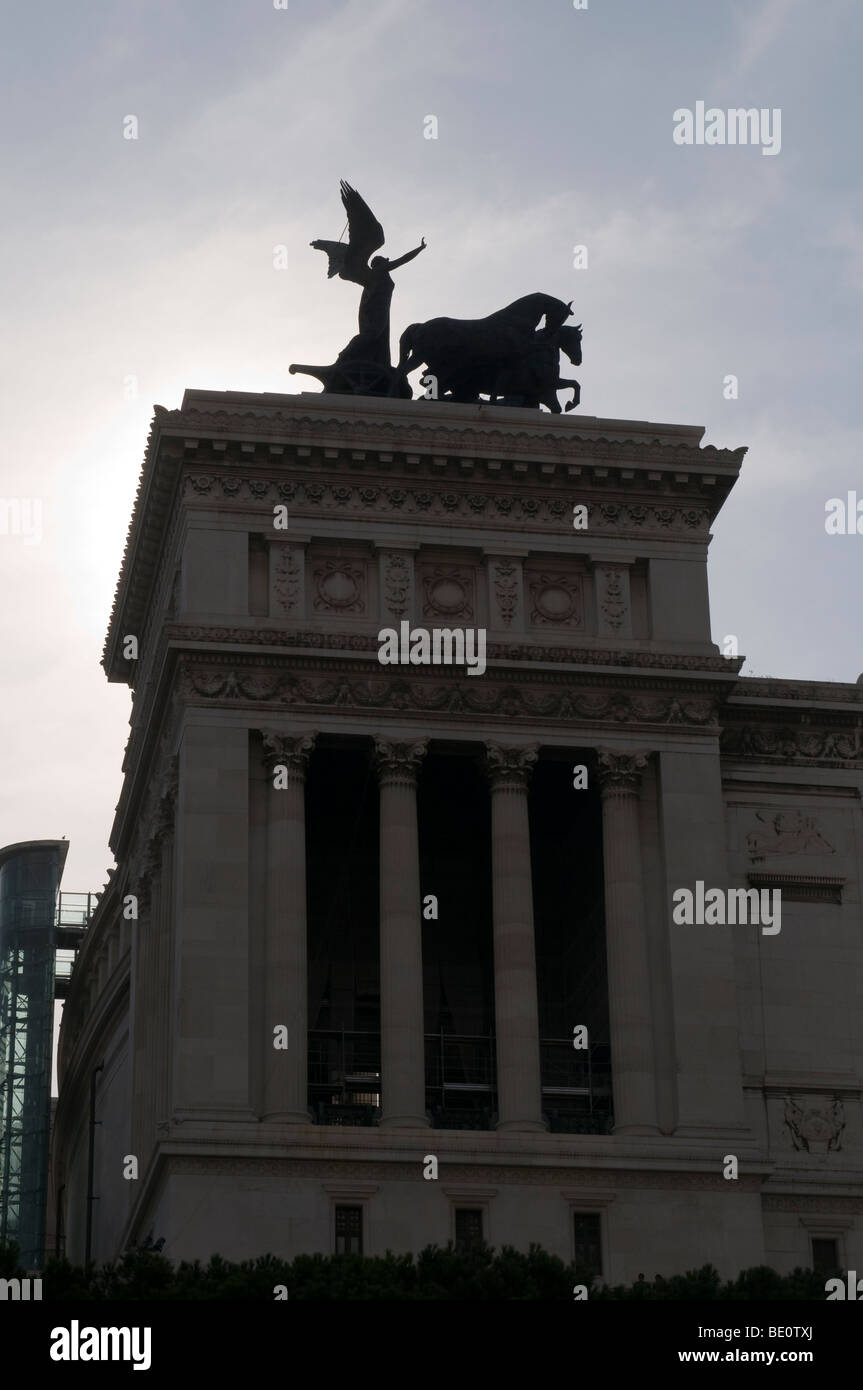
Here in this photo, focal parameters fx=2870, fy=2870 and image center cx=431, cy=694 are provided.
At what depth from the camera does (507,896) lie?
75.4 meters

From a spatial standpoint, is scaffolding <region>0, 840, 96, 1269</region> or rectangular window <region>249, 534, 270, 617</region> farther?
scaffolding <region>0, 840, 96, 1269</region>

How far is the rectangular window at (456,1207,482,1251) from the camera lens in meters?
70.2

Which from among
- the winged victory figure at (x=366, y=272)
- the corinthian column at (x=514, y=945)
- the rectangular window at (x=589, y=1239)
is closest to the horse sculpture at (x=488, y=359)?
the winged victory figure at (x=366, y=272)

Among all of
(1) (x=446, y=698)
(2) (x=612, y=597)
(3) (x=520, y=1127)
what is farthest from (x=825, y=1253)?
(2) (x=612, y=597)

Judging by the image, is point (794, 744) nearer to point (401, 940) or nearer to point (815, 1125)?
point (815, 1125)

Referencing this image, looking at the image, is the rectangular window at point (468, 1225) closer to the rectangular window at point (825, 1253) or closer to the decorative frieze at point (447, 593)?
the rectangular window at point (825, 1253)

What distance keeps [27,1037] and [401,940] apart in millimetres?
59153

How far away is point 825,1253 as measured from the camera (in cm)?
7431

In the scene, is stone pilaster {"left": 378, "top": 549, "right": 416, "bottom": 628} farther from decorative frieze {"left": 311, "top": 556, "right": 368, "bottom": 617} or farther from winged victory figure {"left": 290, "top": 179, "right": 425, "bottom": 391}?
winged victory figure {"left": 290, "top": 179, "right": 425, "bottom": 391}

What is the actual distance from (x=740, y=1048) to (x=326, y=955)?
547 inches

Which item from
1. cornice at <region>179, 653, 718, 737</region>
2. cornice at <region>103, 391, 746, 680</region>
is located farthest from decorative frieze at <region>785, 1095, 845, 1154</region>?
cornice at <region>103, 391, 746, 680</region>

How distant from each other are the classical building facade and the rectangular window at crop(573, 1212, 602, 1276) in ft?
0.24

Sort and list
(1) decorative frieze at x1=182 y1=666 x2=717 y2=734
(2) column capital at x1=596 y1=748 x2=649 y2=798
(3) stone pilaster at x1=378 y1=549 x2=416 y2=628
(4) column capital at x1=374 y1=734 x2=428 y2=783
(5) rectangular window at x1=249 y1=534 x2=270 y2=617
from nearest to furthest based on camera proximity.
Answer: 1. (1) decorative frieze at x1=182 y1=666 x2=717 y2=734
2. (4) column capital at x1=374 y1=734 x2=428 y2=783
3. (2) column capital at x1=596 y1=748 x2=649 y2=798
4. (5) rectangular window at x1=249 y1=534 x2=270 y2=617
5. (3) stone pilaster at x1=378 y1=549 x2=416 y2=628
